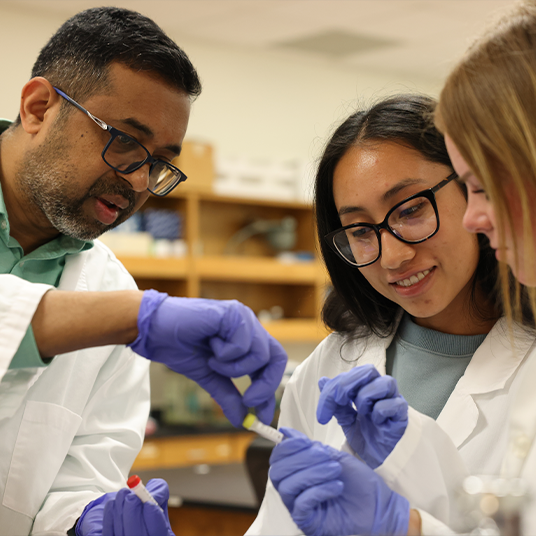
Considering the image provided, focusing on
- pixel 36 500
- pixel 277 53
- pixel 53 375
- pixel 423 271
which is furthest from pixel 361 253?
pixel 277 53

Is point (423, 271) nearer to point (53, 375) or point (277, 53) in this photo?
point (53, 375)

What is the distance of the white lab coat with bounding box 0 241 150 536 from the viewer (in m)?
1.48

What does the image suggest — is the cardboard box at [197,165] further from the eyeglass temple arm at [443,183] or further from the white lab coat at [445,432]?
the eyeglass temple arm at [443,183]

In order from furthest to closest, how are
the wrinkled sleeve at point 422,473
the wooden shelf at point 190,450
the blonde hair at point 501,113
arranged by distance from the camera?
the wooden shelf at point 190,450 < the wrinkled sleeve at point 422,473 < the blonde hair at point 501,113

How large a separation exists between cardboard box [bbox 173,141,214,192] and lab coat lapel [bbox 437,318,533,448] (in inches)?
134

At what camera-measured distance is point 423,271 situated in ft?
4.60

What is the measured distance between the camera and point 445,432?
4.22 ft

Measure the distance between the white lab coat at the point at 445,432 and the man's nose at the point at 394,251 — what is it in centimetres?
27

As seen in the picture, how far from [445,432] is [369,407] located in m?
0.22

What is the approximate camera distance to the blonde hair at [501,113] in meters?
0.97

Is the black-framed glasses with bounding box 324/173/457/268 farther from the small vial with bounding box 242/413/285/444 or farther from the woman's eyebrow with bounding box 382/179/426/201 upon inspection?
the small vial with bounding box 242/413/285/444

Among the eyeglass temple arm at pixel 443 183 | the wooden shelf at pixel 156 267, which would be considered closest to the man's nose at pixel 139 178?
the eyeglass temple arm at pixel 443 183

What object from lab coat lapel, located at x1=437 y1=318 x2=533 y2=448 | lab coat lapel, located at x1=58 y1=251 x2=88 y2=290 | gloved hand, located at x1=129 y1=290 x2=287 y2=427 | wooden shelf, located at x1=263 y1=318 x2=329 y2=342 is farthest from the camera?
wooden shelf, located at x1=263 y1=318 x2=329 y2=342

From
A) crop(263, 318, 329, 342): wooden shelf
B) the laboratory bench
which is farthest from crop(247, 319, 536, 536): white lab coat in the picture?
crop(263, 318, 329, 342): wooden shelf
